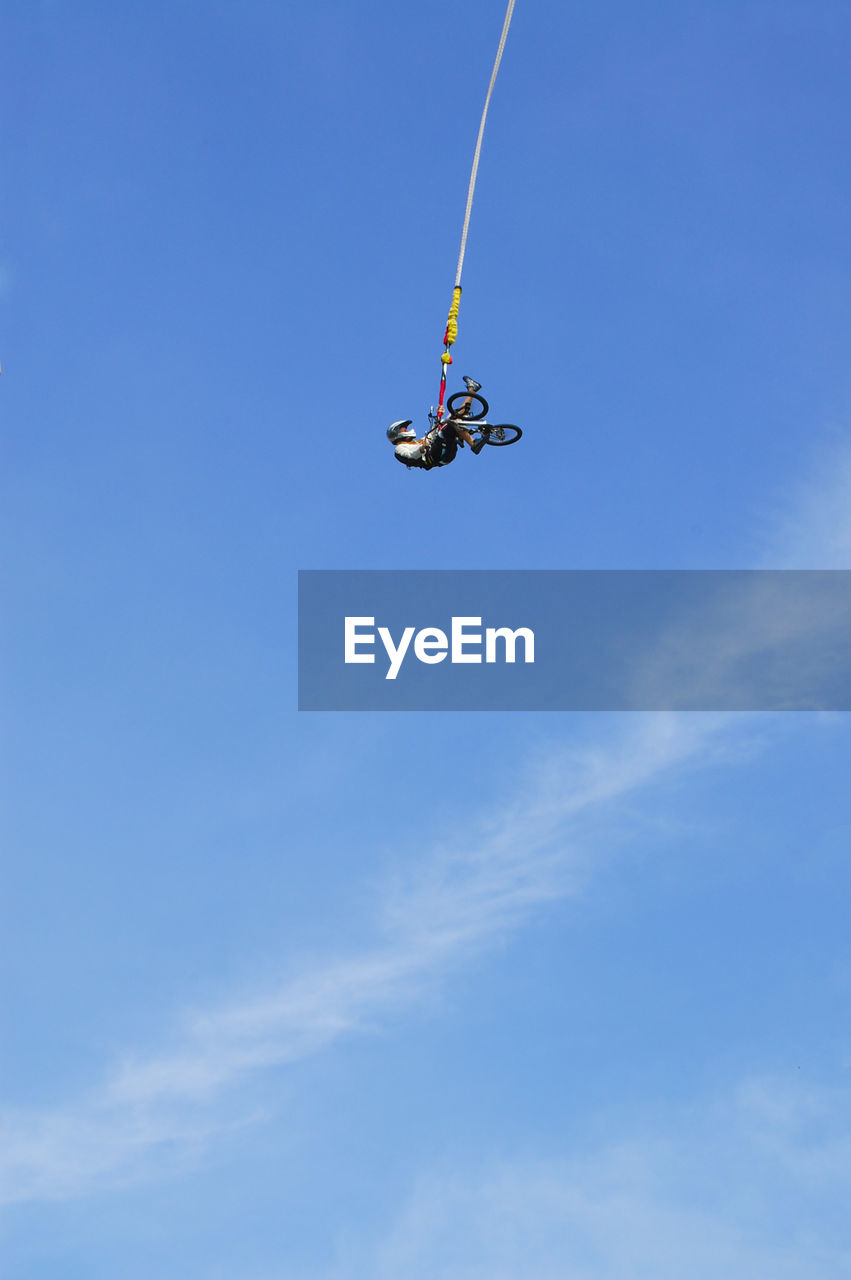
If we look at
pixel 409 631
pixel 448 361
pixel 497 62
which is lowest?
pixel 409 631

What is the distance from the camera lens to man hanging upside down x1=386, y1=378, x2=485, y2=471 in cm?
2947

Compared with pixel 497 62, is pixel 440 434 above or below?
below

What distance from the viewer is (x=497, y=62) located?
24875 millimetres

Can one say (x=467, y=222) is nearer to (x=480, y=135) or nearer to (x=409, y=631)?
(x=480, y=135)

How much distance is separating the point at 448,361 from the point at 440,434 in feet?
5.13

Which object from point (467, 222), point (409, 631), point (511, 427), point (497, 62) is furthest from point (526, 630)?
point (497, 62)

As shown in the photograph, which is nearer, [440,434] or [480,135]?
[480,135]

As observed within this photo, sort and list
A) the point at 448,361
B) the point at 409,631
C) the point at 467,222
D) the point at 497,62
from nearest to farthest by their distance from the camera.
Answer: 1. the point at 497,62
2. the point at 467,222
3. the point at 448,361
4. the point at 409,631

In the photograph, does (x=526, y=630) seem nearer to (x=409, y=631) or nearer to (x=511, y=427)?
(x=409, y=631)

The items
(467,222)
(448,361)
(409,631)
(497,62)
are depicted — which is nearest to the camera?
(497,62)

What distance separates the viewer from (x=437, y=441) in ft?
97.1

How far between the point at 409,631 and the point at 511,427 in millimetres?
7269

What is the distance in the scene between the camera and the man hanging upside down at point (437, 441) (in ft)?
96.7

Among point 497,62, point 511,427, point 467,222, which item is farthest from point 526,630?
point 497,62
